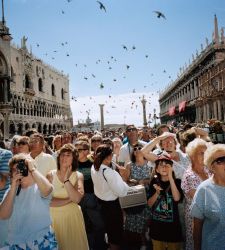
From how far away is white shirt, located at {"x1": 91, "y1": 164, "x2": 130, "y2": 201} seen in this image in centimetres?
424

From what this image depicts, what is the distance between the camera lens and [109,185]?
4297 mm

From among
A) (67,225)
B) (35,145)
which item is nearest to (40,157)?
(35,145)

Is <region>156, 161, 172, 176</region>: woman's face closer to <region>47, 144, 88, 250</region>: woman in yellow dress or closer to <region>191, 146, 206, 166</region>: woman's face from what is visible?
<region>191, 146, 206, 166</region>: woman's face

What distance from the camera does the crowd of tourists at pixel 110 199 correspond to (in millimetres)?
2891

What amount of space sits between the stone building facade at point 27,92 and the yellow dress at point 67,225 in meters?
32.9

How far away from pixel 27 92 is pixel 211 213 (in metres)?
44.7

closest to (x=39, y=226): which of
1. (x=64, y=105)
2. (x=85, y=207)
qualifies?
(x=85, y=207)

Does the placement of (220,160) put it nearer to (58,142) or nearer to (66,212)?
(66,212)

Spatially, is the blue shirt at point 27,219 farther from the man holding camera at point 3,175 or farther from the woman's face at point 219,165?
the woman's face at point 219,165

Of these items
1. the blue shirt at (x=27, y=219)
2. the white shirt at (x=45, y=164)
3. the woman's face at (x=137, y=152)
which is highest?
the woman's face at (x=137, y=152)

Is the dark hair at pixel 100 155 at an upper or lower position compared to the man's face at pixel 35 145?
lower

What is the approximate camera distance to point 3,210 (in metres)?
2.87

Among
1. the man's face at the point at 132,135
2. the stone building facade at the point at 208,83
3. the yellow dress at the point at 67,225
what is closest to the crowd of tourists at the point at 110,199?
the yellow dress at the point at 67,225

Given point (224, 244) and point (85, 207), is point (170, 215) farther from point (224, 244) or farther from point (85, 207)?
point (85, 207)
